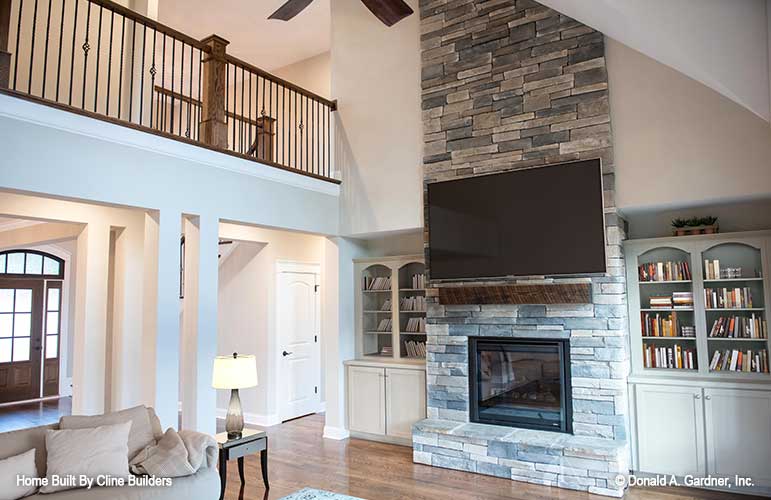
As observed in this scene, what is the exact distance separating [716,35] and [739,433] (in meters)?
3.21

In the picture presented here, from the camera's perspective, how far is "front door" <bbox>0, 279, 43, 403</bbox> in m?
9.46

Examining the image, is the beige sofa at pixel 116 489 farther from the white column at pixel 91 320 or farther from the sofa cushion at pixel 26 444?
the white column at pixel 91 320

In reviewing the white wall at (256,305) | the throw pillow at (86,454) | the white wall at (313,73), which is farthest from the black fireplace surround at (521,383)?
the white wall at (313,73)

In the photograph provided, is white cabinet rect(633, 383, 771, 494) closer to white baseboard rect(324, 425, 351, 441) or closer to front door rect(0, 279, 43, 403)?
white baseboard rect(324, 425, 351, 441)

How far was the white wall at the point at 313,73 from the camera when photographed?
8.03 m

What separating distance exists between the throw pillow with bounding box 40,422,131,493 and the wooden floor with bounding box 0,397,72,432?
5225mm

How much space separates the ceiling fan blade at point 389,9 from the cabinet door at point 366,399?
12.2 ft

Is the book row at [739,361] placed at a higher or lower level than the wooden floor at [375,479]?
higher

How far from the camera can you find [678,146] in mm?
4539

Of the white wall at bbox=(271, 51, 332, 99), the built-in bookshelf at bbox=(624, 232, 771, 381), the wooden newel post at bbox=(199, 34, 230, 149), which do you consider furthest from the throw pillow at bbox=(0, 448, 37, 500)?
the white wall at bbox=(271, 51, 332, 99)

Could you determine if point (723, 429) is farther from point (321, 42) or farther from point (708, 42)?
point (321, 42)

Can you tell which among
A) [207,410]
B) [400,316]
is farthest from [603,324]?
[207,410]

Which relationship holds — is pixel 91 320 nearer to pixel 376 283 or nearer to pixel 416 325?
pixel 376 283

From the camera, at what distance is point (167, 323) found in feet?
14.7
